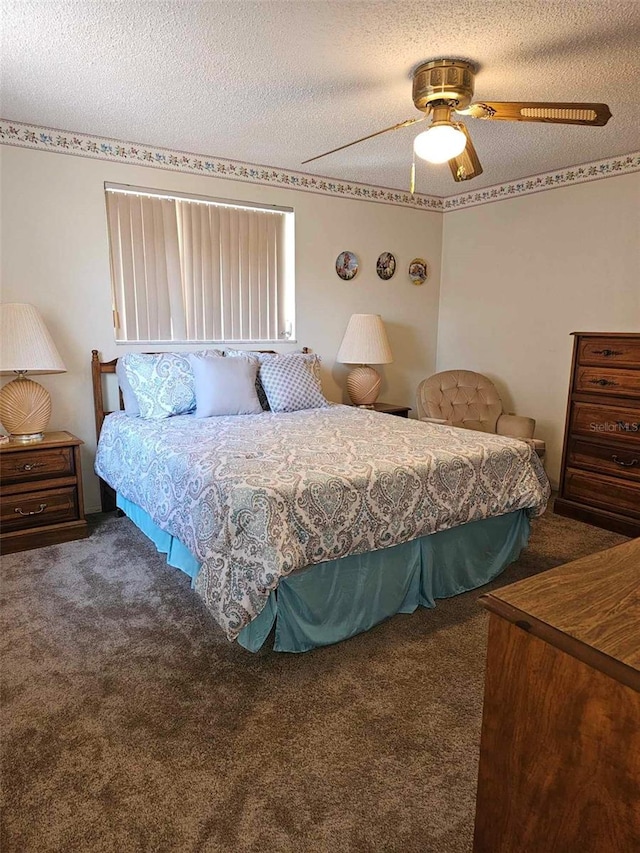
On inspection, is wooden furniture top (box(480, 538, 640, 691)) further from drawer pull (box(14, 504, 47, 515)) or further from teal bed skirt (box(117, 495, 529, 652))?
drawer pull (box(14, 504, 47, 515))

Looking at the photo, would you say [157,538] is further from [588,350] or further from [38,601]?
[588,350]

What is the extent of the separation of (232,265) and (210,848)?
137 inches

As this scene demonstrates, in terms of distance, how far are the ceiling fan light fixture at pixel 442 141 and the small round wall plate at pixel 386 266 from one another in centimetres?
235

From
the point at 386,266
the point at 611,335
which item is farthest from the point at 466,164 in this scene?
the point at 386,266

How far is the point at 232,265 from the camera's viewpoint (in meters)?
3.96

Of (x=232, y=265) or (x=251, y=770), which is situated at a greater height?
(x=232, y=265)

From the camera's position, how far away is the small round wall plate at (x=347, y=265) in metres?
4.42

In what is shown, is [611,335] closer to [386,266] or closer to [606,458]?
[606,458]

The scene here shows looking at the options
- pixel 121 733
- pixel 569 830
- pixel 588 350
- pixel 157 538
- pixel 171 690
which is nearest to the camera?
pixel 569 830

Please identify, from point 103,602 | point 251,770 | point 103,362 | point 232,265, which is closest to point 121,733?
point 251,770

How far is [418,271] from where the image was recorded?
4855mm

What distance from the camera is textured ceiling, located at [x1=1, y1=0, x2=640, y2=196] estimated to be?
6.36ft

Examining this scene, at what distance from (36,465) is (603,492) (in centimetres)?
348

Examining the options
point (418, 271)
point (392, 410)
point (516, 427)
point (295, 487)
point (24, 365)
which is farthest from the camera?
point (418, 271)
